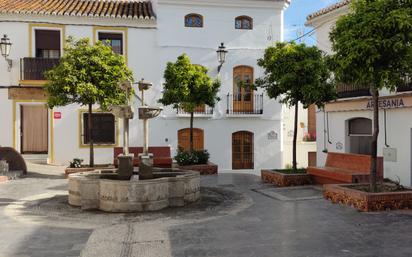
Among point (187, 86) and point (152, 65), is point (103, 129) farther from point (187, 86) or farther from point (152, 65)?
point (187, 86)

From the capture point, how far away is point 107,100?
13.8 meters

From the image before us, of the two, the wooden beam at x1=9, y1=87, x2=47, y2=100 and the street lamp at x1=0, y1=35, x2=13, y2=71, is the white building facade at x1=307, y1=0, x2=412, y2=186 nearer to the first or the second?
the wooden beam at x1=9, y1=87, x2=47, y2=100

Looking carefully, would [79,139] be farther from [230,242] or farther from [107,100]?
[230,242]

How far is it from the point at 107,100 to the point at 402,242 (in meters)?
10.1

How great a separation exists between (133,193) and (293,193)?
426 cm

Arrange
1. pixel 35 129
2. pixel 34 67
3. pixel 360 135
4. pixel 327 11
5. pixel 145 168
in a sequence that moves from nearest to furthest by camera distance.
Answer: pixel 145 168
pixel 360 135
pixel 327 11
pixel 34 67
pixel 35 129

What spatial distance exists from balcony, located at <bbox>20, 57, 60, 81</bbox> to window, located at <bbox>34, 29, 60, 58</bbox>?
67cm

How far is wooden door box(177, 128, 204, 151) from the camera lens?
733 inches

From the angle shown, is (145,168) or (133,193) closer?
(133,193)

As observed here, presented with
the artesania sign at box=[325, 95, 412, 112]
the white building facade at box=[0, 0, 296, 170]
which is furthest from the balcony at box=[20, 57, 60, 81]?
the artesania sign at box=[325, 95, 412, 112]

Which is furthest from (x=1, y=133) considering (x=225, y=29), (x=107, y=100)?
(x=225, y=29)

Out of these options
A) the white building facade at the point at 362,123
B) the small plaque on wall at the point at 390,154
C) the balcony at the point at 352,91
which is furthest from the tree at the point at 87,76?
the small plaque on wall at the point at 390,154

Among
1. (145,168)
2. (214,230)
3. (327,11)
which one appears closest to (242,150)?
Result: (327,11)

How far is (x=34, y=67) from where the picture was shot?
56.6 feet
